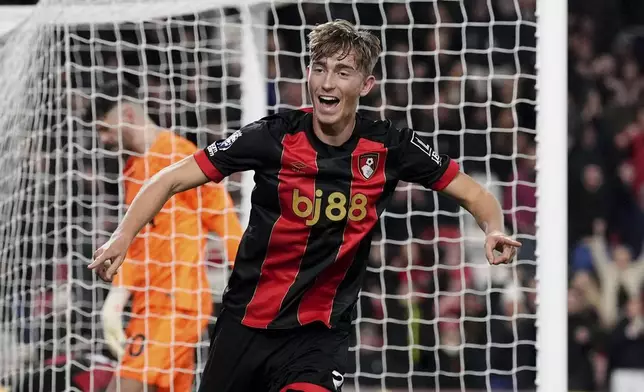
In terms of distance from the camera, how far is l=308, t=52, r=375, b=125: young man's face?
333cm

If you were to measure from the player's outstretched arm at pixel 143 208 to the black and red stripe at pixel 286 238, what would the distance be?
0.83 feet

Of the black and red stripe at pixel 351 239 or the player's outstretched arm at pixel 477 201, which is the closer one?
the black and red stripe at pixel 351 239

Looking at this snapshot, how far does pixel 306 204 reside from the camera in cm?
342

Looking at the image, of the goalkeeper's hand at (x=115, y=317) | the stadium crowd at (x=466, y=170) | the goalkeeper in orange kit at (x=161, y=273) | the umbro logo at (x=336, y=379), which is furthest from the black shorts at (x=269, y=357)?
the stadium crowd at (x=466, y=170)

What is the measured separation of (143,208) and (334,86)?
660 mm

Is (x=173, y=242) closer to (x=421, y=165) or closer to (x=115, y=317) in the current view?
(x=115, y=317)

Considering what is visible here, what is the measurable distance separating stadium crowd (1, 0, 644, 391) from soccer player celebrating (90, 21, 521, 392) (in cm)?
242

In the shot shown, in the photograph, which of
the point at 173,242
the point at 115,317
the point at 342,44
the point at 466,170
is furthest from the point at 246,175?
the point at 342,44

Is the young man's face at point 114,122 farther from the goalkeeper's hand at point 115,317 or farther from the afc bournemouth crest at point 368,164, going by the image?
the afc bournemouth crest at point 368,164

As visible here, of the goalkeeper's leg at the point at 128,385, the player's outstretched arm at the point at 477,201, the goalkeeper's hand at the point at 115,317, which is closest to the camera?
the player's outstretched arm at the point at 477,201

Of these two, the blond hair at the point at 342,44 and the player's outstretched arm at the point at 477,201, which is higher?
the blond hair at the point at 342,44

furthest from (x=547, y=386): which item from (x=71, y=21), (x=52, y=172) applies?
(x=52, y=172)

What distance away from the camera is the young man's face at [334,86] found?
333cm

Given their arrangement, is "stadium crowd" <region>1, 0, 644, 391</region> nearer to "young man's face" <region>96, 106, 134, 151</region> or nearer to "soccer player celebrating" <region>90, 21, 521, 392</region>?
"young man's face" <region>96, 106, 134, 151</region>
